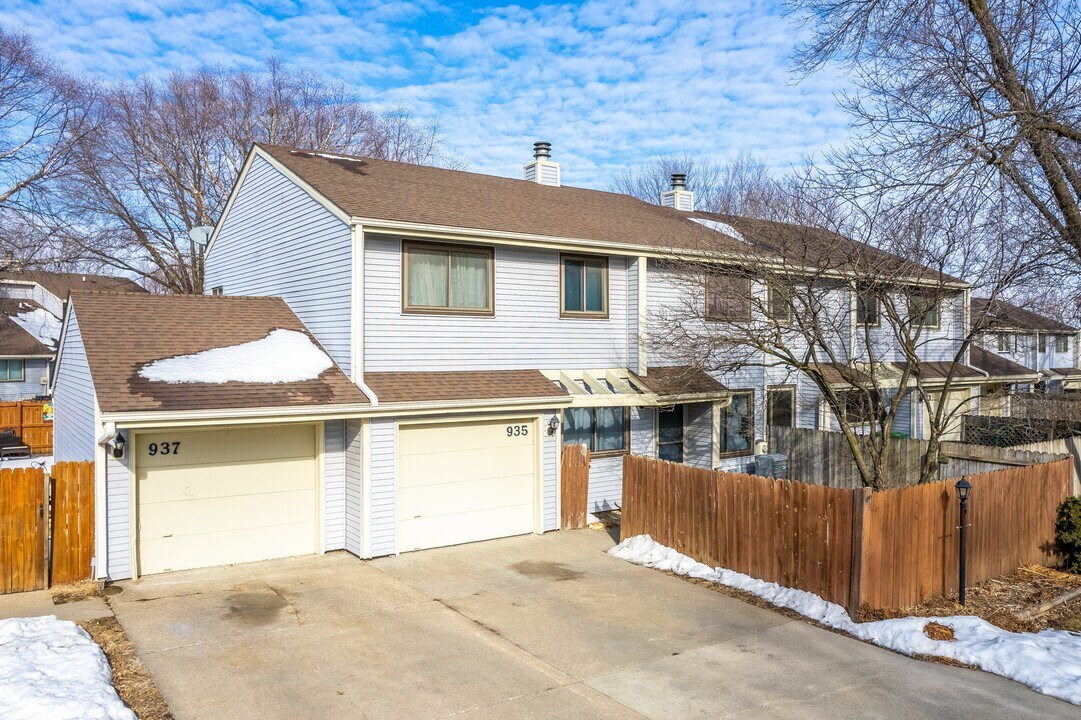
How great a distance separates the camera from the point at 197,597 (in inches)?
401

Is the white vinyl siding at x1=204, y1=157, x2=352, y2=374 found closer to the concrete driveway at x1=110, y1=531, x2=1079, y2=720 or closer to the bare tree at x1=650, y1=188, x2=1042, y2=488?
the concrete driveway at x1=110, y1=531, x2=1079, y2=720

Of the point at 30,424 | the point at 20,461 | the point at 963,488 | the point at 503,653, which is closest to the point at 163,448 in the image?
the point at 503,653

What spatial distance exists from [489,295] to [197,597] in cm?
664

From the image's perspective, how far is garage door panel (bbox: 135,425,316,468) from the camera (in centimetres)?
1112

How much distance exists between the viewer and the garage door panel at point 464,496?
12.8 metres

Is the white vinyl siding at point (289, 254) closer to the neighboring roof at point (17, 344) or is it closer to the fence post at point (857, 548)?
the fence post at point (857, 548)

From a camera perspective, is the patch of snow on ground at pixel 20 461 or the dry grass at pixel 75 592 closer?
the dry grass at pixel 75 592

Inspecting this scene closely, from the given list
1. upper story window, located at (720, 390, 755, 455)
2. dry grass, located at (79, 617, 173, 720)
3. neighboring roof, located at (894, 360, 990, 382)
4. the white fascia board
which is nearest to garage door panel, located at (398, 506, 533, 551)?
dry grass, located at (79, 617, 173, 720)

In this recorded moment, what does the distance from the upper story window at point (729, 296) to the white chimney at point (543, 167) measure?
6.47 m

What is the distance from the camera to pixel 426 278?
13.3 meters

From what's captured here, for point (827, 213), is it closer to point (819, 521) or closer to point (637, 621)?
point (819, 521)

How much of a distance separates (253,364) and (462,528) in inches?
169

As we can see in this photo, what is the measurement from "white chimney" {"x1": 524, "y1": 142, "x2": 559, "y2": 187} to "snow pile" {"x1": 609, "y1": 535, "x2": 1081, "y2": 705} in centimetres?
1223

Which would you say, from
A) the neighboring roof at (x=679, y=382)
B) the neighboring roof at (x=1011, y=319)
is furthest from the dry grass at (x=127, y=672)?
the neighboring roof at (x=1011, y=319)
